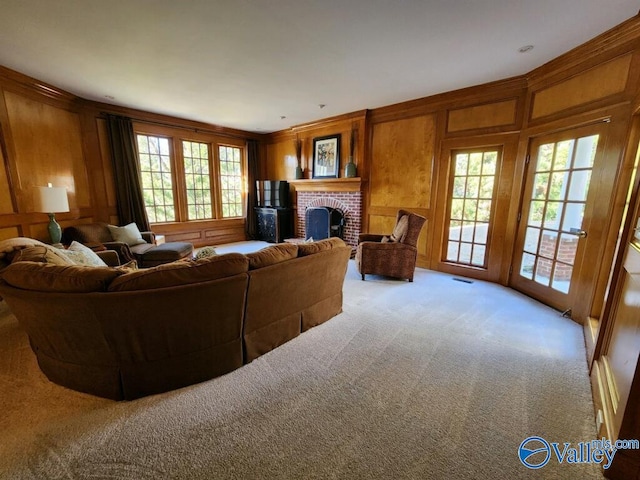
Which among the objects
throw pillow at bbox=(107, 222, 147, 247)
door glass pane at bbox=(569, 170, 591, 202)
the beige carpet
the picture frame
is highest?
the picture frame

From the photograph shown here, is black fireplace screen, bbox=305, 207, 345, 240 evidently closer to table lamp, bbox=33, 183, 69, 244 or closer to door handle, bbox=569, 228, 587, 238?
door handle, bbox=569, 228, 587, 238

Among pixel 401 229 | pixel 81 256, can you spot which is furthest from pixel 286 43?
pixel 81 256

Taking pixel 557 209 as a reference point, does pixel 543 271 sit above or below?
below

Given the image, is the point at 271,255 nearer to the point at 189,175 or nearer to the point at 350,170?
the point at 350,170

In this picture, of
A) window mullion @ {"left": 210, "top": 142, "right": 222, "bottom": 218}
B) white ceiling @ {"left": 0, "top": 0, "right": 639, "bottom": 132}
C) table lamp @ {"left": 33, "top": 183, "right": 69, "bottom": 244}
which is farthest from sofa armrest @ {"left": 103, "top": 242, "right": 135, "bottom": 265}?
window mullion @ {"left": 210, "top": 142, "right": 222, "bottom": 218}

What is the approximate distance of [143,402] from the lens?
1644 mm

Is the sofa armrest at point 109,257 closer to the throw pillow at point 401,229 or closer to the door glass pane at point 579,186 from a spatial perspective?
the throw pillow at point 401,229

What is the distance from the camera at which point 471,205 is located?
12.9ft

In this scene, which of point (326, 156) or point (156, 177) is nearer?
point (156, 177)

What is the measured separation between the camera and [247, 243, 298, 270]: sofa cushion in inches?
74.5

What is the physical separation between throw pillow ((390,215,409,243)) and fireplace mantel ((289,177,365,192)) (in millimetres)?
1389

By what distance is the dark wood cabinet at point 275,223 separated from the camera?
629cm

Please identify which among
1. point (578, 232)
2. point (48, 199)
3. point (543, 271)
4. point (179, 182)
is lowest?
point (543, 271)

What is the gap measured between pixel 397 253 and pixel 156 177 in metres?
4.76
